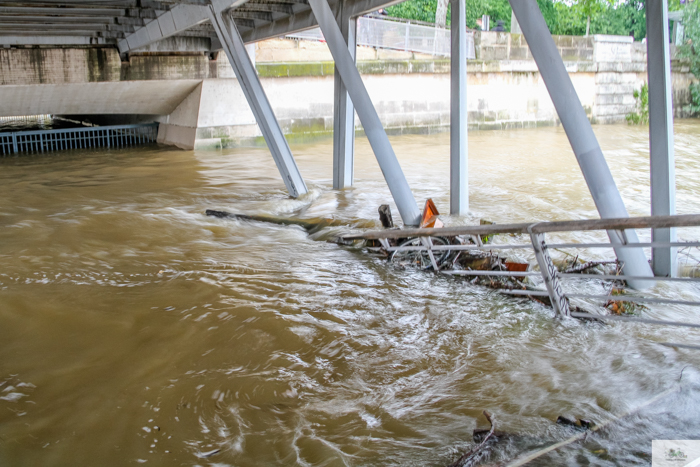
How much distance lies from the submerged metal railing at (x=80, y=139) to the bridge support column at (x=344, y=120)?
10580mm

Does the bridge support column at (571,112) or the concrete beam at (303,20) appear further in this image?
the concrete beam at (303,20)

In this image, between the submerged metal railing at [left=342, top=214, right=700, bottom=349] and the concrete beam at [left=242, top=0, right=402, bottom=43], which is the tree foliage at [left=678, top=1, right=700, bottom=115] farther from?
the submerged metal railing at [left=342, top=214, right=700, bottom=349]

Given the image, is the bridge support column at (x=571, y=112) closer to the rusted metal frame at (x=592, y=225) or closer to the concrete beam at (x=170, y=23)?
the rusted metal frame at (x=592, y=225)

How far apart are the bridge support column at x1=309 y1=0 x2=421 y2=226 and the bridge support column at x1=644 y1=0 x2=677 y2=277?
3.18m

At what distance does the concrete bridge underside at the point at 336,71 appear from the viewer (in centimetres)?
512

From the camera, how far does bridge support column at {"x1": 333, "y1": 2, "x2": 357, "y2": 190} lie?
10203mm

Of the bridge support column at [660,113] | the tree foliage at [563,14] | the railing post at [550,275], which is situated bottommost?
the railing post at [550,275]

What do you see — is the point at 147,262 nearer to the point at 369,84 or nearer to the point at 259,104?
the point at 259,104

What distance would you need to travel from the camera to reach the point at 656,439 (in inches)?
125

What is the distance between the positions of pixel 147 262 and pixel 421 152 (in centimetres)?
1195

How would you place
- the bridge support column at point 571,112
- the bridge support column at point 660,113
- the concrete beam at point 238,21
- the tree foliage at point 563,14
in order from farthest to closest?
A: the tree foliage at point 563,14 → the concrete beam at point 238,21 → the bridge support column at point 660,113 → the bridge support column at point 571,112

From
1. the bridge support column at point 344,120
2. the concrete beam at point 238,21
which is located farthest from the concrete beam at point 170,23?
the bridge support column at point 344,120

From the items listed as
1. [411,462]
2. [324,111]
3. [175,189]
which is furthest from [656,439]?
[324,111]

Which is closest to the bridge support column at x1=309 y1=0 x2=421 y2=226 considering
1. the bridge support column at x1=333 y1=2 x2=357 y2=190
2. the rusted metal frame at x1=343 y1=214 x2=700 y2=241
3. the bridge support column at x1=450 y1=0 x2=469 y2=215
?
the bridge support column at x1=450 y1=0 x2=469 y2=215
